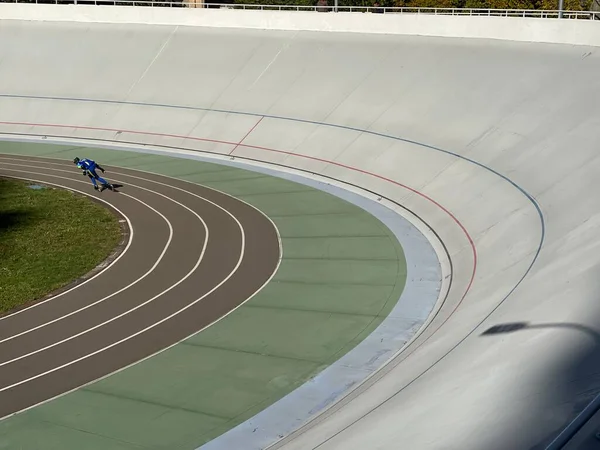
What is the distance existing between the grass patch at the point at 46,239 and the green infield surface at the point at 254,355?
3962 mm

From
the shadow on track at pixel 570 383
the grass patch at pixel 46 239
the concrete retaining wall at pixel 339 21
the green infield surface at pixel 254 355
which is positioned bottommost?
the shadow on track at pixel 570 383

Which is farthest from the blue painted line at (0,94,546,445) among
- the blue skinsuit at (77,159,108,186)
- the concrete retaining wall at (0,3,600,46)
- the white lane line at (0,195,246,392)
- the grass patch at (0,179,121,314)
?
the grass patch at (0,179,121,314)

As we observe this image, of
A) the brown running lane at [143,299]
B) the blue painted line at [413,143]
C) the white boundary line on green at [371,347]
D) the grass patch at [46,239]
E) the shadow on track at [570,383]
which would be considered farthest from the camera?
the grass patch at [46,239]

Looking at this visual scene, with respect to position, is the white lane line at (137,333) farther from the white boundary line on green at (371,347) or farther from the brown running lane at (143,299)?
the white boundary line on green at (371,347)

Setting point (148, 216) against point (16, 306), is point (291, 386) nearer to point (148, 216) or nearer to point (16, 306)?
point (16, 306)

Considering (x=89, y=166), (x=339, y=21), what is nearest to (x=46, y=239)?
(x=89, y=166)

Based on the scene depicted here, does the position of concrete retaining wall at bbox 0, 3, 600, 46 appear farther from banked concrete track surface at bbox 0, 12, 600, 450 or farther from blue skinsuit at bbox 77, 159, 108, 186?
blue skinsuit at bbox 77, 159, 108, 186

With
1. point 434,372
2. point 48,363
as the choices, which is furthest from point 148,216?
point 434,372

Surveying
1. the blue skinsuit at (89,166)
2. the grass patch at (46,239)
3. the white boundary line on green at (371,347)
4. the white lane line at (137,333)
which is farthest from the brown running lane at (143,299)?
the white boundary line on green at (371,347)

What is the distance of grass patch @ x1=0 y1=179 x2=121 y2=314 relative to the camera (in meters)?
15.9

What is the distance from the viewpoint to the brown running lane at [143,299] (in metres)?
12.3

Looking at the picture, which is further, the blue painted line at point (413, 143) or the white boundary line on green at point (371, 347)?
the blue painted line at point (413, 143)

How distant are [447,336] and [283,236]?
7.24 m

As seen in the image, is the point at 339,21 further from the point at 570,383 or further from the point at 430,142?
the point at 570,383
